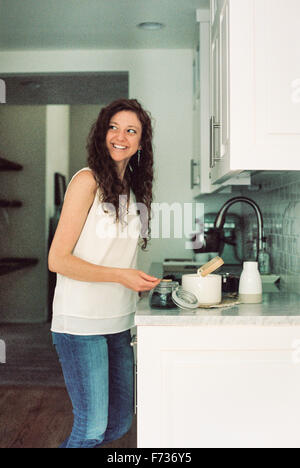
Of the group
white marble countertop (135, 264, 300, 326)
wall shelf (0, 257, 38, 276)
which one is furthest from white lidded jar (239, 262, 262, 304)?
wall shelf (0, 257, 38, 276)

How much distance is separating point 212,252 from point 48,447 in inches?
57.6

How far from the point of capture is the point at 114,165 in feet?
5.87

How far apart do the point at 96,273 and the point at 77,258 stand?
0.07 metres

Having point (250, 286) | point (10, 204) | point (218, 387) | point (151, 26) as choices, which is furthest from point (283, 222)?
point (10, 204)

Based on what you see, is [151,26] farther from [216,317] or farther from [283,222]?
[216,317]

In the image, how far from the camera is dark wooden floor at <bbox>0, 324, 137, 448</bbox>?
256 cm

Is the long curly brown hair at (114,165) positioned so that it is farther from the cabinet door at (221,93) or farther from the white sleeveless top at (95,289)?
the cabinet door at (221,93)

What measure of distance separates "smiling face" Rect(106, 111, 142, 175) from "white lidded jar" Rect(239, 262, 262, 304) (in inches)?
20.9

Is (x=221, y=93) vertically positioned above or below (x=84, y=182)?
above

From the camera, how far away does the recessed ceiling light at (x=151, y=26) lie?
3.18 metres

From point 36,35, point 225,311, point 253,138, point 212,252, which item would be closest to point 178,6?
point 36,35

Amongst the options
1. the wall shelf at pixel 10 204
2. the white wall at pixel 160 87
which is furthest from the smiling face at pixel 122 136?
the wall shelf at pixel 10 204

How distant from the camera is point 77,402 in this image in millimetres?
1691

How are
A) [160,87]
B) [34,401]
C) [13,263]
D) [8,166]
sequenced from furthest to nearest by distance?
[13,263]
[8,166]
[160,87]
[34,401]
